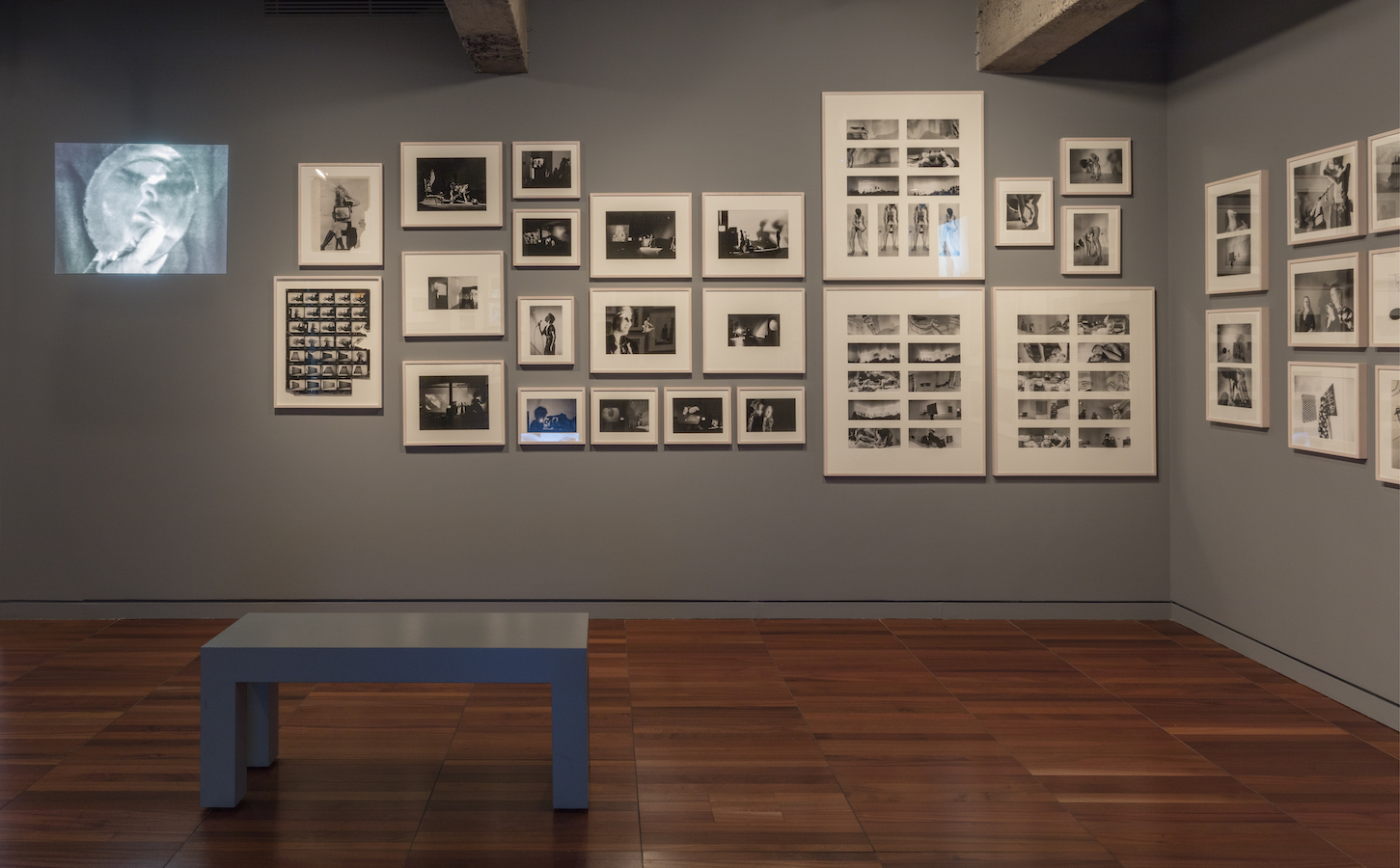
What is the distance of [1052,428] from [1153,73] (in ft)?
7.12

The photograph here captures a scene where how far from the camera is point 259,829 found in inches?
117

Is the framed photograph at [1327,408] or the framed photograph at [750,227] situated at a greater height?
the framed photograph at [750,227]

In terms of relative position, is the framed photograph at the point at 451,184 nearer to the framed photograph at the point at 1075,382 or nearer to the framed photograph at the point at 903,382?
the framed photograph at the point at 903,382

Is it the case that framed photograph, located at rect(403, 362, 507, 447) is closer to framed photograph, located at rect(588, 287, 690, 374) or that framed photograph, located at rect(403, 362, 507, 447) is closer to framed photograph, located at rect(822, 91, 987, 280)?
framed photograph, located at rect(588, 287, 690, 374)

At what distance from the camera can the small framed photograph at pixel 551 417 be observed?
5480 mm

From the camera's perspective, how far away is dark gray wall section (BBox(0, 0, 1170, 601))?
5.43 meters

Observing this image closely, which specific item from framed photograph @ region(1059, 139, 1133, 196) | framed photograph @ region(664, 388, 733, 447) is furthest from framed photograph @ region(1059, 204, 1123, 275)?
framed photograph @ region(664, 388, 733, 447)

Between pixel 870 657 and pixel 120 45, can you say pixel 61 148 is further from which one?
pixel 870 657

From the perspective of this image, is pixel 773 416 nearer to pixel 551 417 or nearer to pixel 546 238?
pixel 551 417

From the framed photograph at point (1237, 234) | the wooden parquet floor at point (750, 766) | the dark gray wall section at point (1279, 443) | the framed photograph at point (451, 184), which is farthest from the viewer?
the framed photograph at point (451, 184)

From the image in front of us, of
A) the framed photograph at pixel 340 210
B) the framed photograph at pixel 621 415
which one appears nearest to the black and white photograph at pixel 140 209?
the framed photograph at pixel 340 210

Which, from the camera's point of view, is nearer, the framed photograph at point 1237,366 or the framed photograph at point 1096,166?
the framed photograph at point 1237,366

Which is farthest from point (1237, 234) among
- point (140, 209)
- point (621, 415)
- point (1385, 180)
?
point (140, 209)

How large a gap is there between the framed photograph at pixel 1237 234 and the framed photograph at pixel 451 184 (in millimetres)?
3948
